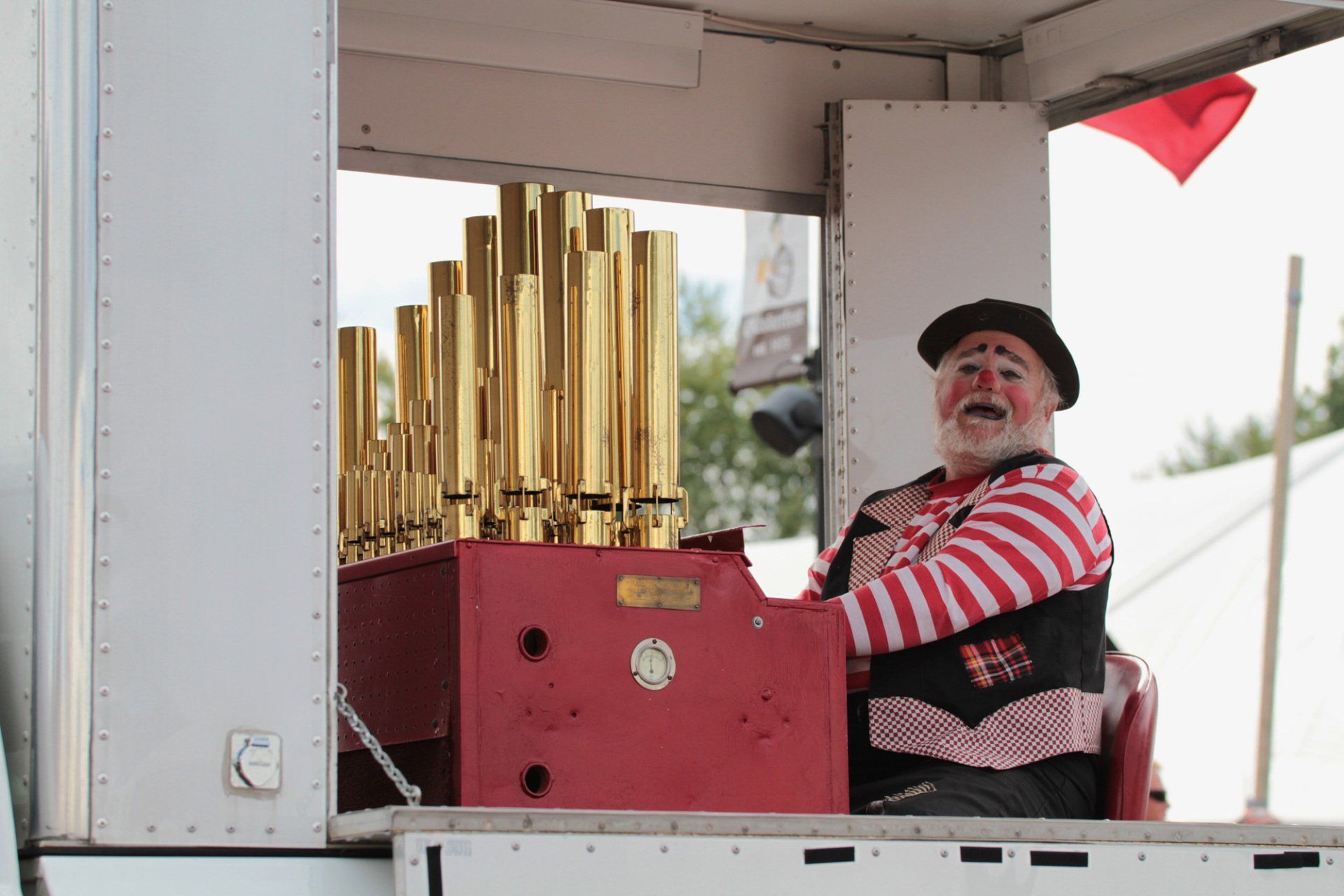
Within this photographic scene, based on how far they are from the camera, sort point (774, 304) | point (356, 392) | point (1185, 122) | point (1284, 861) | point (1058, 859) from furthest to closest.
→ point (774, 304) → point (1185, 122) → point (356, 392) → point (1284, 861) → point (1058, 859)

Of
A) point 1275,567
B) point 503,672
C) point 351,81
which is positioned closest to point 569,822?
point 503,672

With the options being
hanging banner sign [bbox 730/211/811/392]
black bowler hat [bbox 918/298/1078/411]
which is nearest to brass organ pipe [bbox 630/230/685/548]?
black bowler hat [bbox 918/298/1078/411]

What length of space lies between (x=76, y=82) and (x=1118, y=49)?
123 inches

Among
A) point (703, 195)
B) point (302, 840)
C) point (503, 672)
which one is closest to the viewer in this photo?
point (302, 840)

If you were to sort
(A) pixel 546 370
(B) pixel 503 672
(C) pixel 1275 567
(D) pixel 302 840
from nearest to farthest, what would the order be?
(D) pixel 302 840, (B) pixel 503 672, (A) pixel 546 370, (C) pixel 1275 567

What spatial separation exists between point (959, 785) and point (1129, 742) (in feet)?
Result: 1.38

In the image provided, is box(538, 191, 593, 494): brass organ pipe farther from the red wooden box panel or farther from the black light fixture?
the black light fixture

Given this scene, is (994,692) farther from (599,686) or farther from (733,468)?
(733,468)

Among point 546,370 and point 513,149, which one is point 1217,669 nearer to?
point 513,149

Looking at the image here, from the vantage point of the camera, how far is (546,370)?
3.11 meters

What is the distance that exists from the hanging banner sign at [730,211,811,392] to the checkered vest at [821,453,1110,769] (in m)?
5.56

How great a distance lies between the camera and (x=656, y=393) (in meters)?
3.10

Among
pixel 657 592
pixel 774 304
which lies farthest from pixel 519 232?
pixel 774 304

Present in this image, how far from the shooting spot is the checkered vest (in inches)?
124
